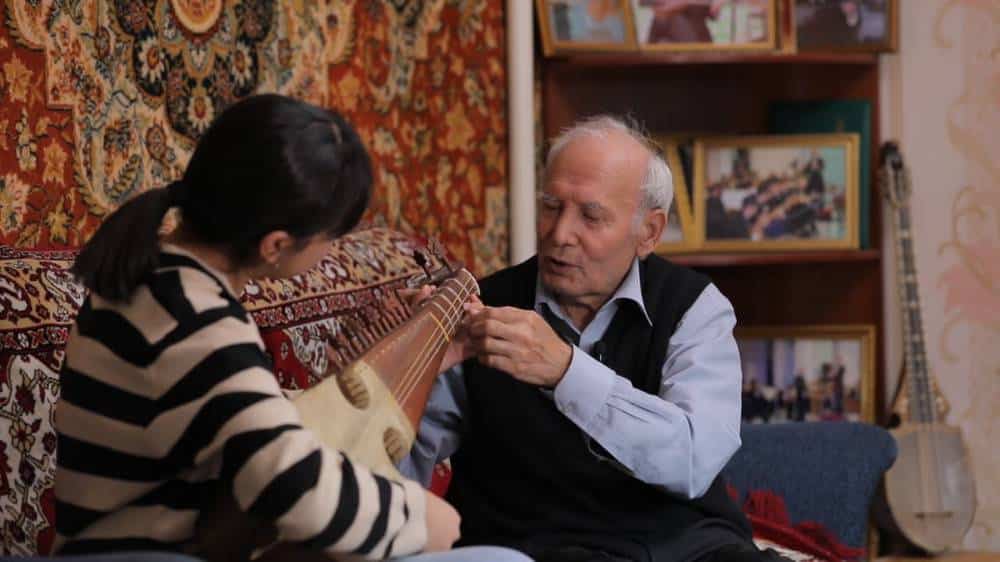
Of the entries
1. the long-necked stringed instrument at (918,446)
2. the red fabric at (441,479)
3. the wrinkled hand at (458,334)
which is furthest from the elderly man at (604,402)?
the long-necked stringed instrument at (918,446)

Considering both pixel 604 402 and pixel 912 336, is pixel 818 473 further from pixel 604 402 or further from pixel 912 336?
pixel 912 336

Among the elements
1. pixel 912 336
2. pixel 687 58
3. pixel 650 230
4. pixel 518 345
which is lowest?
pixel 912 336

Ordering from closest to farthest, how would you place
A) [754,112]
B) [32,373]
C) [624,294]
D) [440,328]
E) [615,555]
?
[440,328] → [32,373] → [615,555] → [624,294] → [754,112]

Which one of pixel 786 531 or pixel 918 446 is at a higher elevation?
pixel 786 531

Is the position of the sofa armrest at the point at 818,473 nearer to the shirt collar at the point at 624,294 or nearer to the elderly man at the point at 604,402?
the elderly man at the point at 604,402

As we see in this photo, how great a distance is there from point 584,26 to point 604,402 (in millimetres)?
2018

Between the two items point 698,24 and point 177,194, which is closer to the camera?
point 177,194

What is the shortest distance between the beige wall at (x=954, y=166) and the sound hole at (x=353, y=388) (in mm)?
2835

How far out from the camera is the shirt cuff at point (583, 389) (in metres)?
2.07

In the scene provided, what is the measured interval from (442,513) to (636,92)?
2.90m

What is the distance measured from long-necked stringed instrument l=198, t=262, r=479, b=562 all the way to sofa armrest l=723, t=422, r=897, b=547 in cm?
116

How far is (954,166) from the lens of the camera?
13.7 ft

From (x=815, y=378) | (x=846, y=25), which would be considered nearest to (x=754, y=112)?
(x=846, y=25)

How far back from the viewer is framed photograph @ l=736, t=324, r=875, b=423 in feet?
13.5
